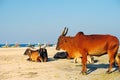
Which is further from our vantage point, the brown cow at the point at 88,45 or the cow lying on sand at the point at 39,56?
the cow lying on sand at the point at 39,56

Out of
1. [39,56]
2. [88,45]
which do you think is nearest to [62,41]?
[88,45]

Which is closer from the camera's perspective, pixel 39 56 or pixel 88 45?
pixel 88 45

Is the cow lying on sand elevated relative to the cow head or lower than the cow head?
lower

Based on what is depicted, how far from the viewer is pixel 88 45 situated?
16.3 m

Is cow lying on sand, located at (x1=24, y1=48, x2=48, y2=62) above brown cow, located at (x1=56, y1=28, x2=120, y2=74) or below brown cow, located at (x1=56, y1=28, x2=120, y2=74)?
below

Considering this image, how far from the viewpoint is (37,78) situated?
583 inches

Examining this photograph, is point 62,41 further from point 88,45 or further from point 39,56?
point 39,56

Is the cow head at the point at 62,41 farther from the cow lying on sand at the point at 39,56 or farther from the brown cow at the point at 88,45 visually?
the cow lying on sand at the point at 39,56

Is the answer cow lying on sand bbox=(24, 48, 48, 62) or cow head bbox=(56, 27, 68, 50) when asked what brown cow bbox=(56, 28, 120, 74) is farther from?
cow lying on sand bbox=(24, 48, 48, 62)

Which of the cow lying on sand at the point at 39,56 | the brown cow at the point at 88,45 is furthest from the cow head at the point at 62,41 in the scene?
the cow lying on sand at the point at 39,56

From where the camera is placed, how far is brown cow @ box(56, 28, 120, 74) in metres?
16.0

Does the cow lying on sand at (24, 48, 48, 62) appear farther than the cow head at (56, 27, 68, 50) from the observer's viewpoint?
Yes

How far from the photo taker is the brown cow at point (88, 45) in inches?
630

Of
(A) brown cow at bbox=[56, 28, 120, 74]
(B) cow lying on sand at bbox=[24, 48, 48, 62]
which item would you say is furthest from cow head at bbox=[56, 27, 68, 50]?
(B) cow lying on sand at bbox=[24, 48, 48, 62]
